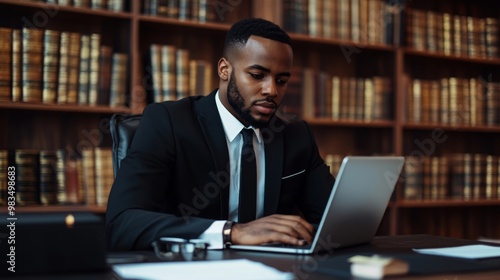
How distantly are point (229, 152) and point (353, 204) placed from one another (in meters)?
0.59

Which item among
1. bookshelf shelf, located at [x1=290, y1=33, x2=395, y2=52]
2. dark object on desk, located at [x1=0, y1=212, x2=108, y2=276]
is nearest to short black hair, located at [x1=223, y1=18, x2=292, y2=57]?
dark object on desk, located at [x1=0, y1=212, x2=108, y2=276]

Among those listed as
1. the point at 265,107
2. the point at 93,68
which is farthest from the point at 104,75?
the point at 265,107

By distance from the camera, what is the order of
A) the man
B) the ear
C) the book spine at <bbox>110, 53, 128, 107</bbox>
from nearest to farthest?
the man, the ear, the book spine at <bbox>110, 53, 128, 107</bbox>

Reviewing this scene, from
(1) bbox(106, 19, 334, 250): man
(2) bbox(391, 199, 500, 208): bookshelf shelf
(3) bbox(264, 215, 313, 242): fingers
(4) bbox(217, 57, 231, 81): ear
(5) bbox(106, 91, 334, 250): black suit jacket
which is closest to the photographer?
(3) bbox(264, 215, 313, 242): fingers

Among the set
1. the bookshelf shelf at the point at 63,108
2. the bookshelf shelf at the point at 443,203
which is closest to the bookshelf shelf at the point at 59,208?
the bookshelf shelf at the point at 63,108

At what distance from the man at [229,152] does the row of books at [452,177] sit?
1.64 metres

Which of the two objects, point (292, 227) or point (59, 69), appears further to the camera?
point (59, 69)

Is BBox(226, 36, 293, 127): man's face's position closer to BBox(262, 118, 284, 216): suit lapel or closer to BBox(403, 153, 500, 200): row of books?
BBox(262, 118, 284, 216): suit lapel

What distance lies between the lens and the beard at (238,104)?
77.8 inches

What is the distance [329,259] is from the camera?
52.5 inches

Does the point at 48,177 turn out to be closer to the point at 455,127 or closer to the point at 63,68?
the point at 63,68

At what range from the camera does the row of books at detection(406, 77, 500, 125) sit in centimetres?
369

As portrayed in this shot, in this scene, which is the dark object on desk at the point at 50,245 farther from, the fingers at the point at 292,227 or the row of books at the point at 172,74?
the row of books at the point at 172,74

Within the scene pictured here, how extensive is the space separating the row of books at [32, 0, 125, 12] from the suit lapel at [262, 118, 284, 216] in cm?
121
